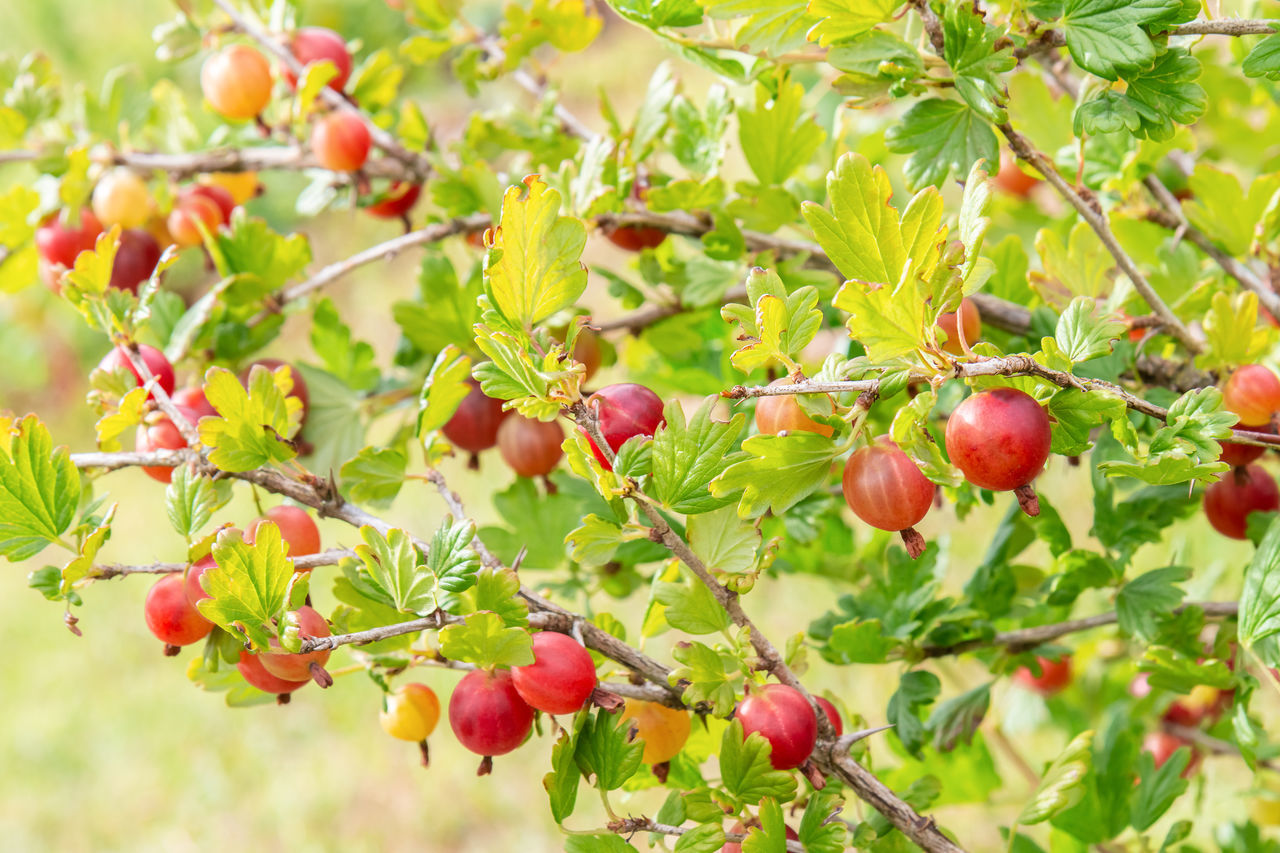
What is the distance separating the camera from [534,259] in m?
0.53

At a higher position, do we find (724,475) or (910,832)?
(724,475)

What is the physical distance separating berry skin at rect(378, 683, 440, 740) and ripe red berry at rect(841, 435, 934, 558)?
31 cm

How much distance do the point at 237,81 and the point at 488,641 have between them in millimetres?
668

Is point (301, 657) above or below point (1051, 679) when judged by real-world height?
above

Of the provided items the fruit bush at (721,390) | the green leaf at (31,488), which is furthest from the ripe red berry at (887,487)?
the green leaf at (31,488)

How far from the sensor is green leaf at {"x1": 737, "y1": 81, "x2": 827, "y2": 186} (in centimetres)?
83

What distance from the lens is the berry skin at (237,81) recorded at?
0.97 meters

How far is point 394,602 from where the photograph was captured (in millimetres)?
578

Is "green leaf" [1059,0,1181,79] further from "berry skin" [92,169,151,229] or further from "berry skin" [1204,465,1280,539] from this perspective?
"berry skin" [92,169,151,229]

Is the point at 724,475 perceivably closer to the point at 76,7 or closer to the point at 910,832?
the point at 910,832

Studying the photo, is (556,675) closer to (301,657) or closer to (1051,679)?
(301,657)

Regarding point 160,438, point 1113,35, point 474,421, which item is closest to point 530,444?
point 474,421

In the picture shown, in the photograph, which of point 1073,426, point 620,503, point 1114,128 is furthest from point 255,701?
point 1114,128

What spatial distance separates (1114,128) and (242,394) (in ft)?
1.73
